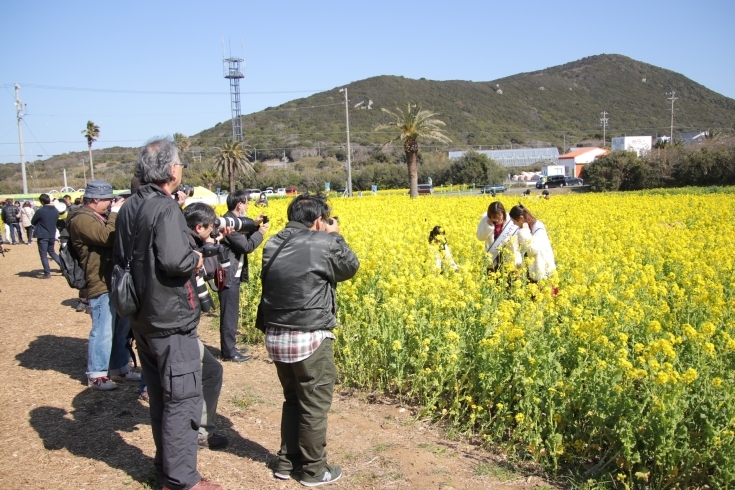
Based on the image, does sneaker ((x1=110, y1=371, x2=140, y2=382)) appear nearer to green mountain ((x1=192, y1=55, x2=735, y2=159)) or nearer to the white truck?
the white truck

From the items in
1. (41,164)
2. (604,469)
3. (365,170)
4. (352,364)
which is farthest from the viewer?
(41,164)

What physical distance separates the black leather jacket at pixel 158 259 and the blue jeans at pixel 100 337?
7.82ft

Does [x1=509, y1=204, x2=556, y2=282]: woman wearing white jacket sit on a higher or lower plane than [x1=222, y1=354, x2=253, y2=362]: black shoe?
higher

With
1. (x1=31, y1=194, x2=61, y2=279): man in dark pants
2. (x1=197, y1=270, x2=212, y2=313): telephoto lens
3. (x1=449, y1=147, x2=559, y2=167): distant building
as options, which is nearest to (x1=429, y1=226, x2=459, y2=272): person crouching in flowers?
(x1=197, y1=270, x2=212, y2=313): telephoto lens

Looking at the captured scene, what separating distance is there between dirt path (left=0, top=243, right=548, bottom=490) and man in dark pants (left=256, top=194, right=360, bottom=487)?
0.47m

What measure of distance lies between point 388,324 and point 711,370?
2777 mm

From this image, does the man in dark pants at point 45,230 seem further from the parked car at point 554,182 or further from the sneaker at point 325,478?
Result: the parked car at point 554,182

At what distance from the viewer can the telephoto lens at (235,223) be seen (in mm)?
4855

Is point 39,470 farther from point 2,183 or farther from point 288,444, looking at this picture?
point 2,183

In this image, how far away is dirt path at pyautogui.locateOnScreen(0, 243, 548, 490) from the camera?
13.3ft

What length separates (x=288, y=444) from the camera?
4047 mm

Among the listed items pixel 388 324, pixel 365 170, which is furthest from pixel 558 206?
pixel 365 170

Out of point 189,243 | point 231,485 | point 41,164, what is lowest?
point 231,485

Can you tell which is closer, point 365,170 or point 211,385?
point 211,385
